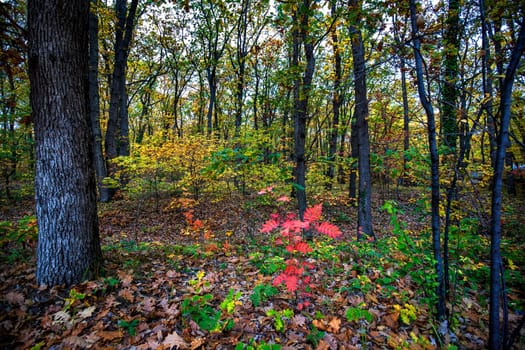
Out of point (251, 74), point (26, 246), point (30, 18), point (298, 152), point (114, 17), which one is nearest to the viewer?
point (30, 18)

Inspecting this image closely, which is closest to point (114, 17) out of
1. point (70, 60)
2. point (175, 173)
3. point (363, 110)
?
point (175, 173)

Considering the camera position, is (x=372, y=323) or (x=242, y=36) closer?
(x=372, y=323)

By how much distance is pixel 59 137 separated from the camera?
2.73 meters

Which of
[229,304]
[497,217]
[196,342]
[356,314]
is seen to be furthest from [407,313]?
[196,342]

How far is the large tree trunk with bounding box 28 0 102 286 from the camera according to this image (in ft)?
8.82

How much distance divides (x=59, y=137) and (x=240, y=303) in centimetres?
310

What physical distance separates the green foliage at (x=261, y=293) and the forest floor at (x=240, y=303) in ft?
0.04

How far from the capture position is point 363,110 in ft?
17.9

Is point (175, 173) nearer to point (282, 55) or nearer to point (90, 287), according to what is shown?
point (90, 287)

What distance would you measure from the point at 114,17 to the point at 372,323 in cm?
1273

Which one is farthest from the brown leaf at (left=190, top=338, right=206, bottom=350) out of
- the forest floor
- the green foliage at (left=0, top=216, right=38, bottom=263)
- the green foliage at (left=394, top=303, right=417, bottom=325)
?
the green foliage at (left=0, top=216, right=38, bottom=263)

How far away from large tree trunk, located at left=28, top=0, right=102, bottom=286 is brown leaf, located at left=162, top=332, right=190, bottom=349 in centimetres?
158

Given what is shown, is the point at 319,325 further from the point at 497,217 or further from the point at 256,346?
the point at 497,217

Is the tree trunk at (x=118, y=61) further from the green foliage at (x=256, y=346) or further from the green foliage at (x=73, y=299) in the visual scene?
the green foliage at (x=256, y=346)
